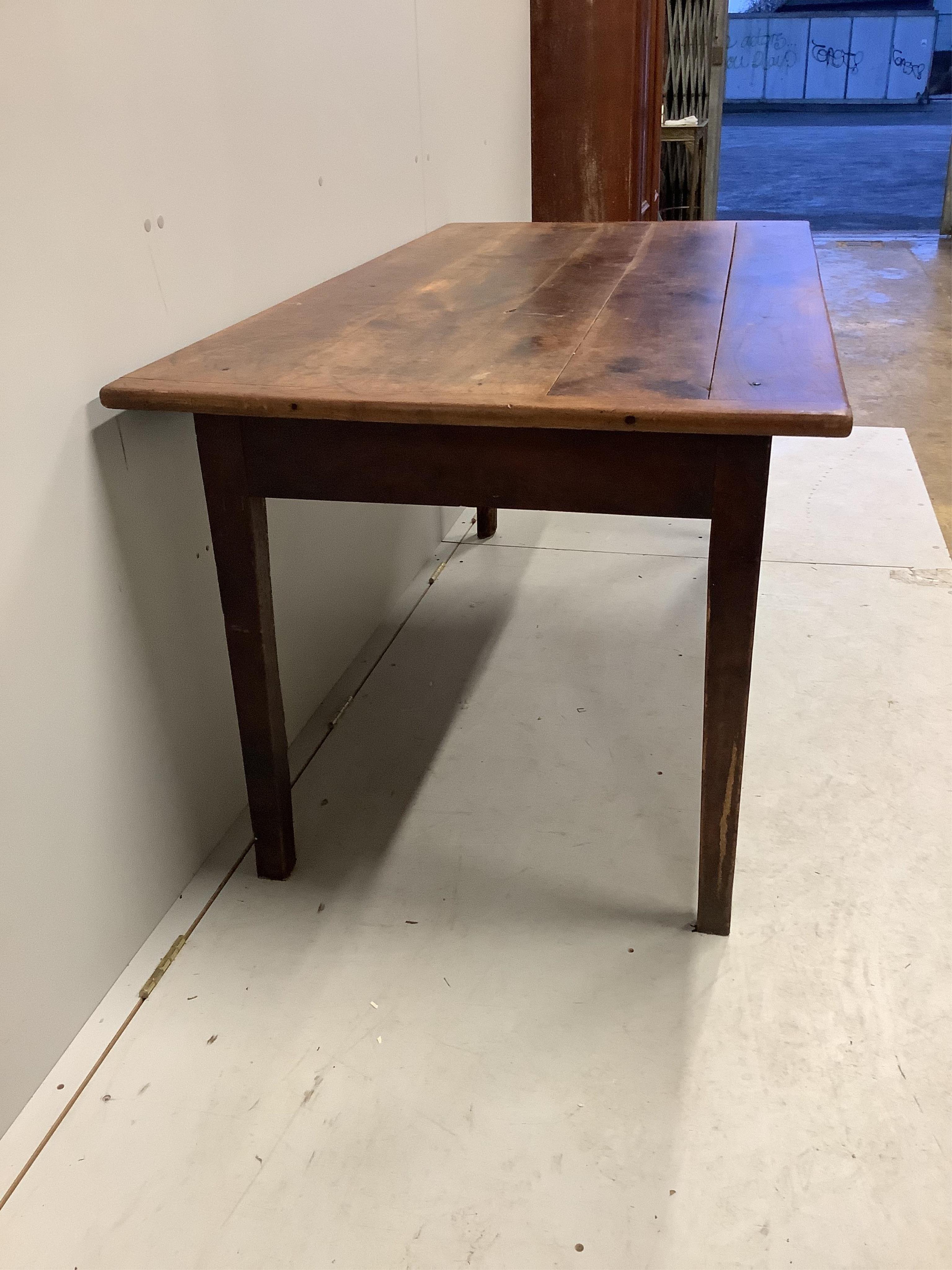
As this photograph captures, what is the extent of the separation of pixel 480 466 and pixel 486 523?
4.55ft

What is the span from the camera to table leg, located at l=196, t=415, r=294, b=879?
120cm

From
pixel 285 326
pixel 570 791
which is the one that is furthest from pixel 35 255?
pixel 570 791

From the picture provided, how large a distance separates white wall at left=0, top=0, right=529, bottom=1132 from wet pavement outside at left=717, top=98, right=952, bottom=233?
18.2 feet

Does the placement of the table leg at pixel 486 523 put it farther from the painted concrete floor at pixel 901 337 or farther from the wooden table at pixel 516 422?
the wooden table at pixel 516 422

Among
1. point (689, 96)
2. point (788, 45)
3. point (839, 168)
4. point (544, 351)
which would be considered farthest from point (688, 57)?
point (788, 45)

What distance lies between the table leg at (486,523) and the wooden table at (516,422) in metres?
1.01

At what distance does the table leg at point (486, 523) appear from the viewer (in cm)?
251

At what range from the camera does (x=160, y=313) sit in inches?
48.8

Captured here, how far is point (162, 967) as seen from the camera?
1281mm

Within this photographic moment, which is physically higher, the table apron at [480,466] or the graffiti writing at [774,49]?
the graffiti writing at [774,49]

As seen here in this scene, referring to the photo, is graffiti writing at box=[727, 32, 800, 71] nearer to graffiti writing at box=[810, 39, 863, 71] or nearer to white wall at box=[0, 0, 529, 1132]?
graffiti writing at box=[810, 39, 863, 71]

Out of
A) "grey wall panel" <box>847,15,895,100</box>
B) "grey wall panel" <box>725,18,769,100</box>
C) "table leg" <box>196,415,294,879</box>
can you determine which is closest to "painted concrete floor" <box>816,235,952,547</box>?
"table leg" <box>196,415,294,879</box>

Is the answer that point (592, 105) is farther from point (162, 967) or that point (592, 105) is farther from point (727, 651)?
point (162, 967)

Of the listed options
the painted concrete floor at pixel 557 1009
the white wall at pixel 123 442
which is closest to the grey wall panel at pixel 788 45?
the white wall at pixel 123 442
